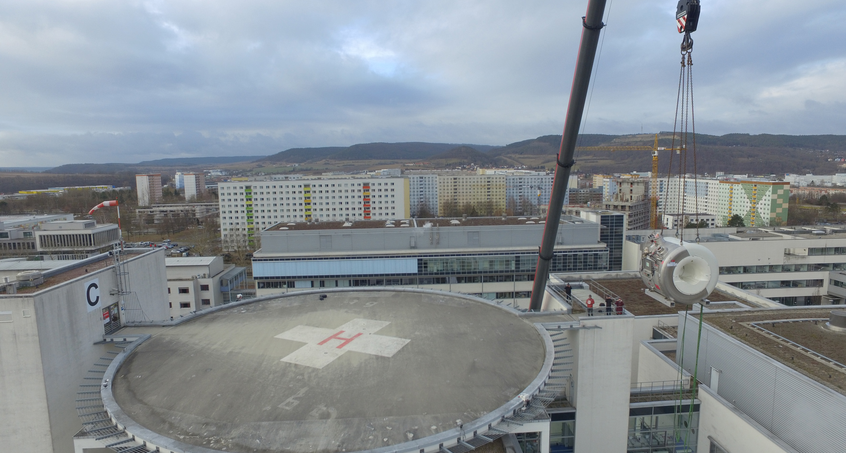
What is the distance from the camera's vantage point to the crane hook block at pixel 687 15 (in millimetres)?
10953

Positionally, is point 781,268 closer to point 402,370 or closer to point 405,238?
point 405,238

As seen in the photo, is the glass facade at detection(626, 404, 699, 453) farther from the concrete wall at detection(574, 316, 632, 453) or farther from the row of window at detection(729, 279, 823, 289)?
the row of window at detection(729, 279, 823, 289)

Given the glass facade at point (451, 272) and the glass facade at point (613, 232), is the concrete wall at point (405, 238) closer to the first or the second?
the glass facade at point (451, 272)

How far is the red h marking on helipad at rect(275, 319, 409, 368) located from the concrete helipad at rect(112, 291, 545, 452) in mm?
34

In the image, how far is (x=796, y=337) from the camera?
1579cm

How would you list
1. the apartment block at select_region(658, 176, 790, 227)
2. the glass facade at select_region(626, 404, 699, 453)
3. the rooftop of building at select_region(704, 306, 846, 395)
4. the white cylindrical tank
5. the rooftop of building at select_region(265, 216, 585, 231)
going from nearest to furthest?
the white cylindrical tank → the rooftop of building at select_region(704, 306, 846, 395) → the glass facade at select_region(626, 404, 699, 453) → the rooftop of building at select_region(265, 216, 585, 231) → the apartment block at select_region(658, 176, 790, 227)

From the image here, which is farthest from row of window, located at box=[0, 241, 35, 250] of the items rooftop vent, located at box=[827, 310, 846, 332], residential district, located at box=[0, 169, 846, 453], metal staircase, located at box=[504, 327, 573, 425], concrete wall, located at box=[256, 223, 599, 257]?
rooftop vent, located at box=[827, 310, 846, 332]

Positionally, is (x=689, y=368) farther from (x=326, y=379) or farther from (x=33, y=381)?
(x=33, y=381)

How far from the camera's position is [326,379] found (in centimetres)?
1159

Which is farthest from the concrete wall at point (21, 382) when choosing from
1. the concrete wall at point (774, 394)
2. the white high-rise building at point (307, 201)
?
the white high-rise building at point (307, 201)

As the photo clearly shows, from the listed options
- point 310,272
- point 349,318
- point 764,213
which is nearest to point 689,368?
point 349,318

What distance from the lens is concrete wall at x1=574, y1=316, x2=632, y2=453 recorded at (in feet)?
47.2

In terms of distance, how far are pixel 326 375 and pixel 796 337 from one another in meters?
16.6

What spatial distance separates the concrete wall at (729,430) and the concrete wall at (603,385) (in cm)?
302
